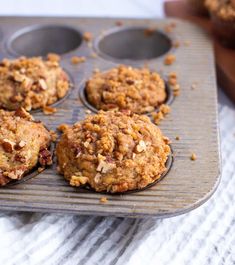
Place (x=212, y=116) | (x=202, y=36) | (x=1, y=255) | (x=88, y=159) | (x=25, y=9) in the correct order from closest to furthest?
(x=1, y=255) < (x=88, y=159) < (x=212, y=116) < (x=202, y=36) < (x=25, y=9)

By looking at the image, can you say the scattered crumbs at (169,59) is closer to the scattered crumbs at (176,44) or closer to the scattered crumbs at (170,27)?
the scattered crumbs at (176,44)

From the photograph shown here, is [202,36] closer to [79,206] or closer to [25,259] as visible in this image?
[79,206]

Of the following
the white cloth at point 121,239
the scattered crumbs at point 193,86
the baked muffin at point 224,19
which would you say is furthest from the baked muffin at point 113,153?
the baked muffin at point 224,19

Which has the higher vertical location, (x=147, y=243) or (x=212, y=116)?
(x=212, y=116)

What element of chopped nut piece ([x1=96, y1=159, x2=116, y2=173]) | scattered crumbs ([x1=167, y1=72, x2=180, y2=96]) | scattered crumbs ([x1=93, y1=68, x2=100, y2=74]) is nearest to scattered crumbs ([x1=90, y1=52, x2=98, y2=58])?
scattered crumbs ([x1=93, y1=68, x2=100, y2=74])

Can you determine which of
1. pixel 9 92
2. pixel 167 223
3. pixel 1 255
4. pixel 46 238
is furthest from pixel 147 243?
pixel 9 92

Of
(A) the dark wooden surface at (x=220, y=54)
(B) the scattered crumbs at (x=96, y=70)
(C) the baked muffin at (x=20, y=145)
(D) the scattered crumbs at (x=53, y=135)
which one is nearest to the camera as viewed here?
(C) the baked muffin at (x=20, y=145)

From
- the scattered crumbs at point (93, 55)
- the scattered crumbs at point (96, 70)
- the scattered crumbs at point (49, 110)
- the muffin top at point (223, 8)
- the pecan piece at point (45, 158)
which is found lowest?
the pecan piece at point (45, 158)
